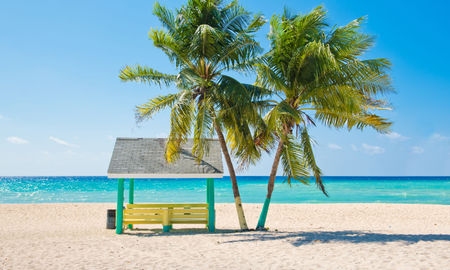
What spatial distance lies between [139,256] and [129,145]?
16.3ft

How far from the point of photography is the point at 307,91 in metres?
9.93

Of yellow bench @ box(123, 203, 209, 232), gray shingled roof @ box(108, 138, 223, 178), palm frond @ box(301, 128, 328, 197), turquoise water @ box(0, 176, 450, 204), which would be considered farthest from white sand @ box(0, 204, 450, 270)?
turquoise water @ box(0, 176, 450, 204)

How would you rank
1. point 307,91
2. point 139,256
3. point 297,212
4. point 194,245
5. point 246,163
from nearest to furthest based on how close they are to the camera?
point 139,256, point 194,245, point 307,91, point 246,163, point 297,212

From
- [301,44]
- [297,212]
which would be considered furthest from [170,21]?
[297,212]

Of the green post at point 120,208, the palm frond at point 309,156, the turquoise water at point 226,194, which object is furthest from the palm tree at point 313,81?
the turquoise water at point 226,194

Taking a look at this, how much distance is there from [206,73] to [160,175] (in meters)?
3.15

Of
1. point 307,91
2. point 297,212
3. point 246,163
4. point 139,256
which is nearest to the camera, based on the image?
point 139,256

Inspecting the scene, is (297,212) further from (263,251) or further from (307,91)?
(263,251)

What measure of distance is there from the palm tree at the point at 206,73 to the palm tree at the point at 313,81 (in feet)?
2.17

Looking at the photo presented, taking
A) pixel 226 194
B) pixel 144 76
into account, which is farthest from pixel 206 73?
pixel 226 194

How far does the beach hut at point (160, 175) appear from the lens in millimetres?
10109

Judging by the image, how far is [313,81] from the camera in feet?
32.0

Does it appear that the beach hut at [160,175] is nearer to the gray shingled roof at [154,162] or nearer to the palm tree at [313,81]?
the gray shingled roof at [154,162]

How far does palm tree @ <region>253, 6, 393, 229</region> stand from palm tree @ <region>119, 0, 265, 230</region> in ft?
2.17
